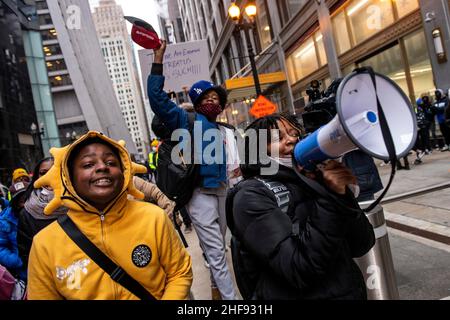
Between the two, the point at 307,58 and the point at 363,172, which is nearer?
the point at 363,172

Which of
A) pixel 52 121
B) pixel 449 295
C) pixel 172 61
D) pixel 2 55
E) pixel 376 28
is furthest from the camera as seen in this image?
pixel 52 121

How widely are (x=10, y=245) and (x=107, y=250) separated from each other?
6.22ft

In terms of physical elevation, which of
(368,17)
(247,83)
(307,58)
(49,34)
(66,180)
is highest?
(49,34)

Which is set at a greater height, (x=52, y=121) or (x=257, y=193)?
(x=52, y=121)

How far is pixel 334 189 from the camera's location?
1365 mm

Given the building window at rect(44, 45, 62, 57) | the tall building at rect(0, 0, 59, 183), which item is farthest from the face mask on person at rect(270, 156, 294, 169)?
the building window at rect(44, 45, 62, 57)

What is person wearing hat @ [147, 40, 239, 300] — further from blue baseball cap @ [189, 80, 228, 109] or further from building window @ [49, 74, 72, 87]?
building window @ [49, 74, 72, 87]

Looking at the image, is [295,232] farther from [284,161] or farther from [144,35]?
[144,35]

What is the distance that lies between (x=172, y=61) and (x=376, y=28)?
977 cm

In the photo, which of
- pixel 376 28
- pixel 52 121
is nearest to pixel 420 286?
pixel 376 28

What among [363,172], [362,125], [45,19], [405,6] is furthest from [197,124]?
[45,19]

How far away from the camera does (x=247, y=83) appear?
18781mm

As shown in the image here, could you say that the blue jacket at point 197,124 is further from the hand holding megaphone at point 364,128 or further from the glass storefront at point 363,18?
the glass storefront at point 363,18
